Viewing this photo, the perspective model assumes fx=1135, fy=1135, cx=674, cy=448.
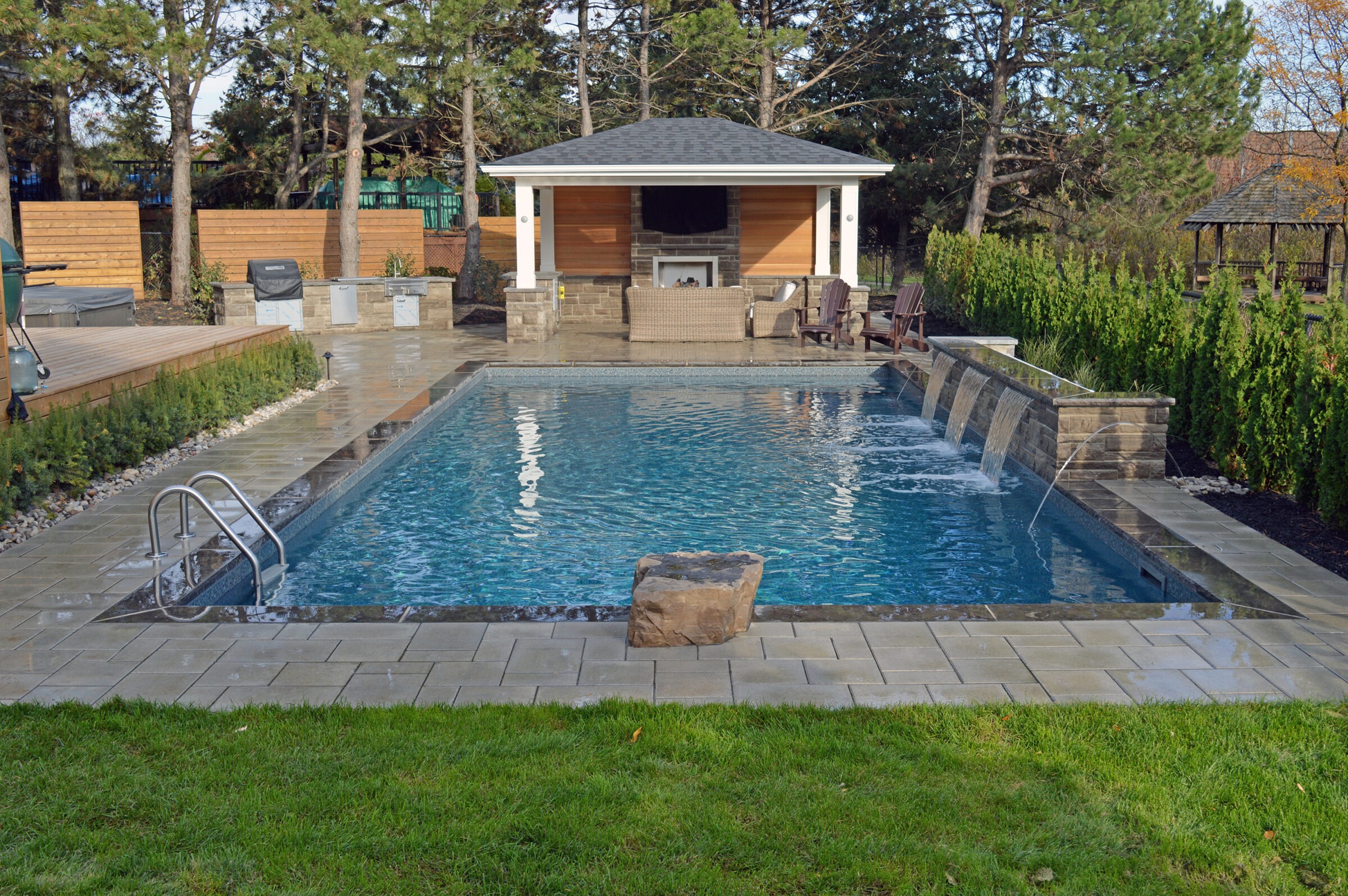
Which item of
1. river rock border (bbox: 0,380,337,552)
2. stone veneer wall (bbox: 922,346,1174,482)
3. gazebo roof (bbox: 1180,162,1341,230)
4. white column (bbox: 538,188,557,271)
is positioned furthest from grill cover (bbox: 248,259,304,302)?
gazebo roof (bbox: 1180,162,1341,230)

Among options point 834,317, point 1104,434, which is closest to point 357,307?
point 834,317

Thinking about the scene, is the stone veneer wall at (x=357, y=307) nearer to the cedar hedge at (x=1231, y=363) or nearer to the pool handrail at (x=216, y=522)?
the cedar hedge at (x=1231, y=363)

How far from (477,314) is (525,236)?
4.45 meters

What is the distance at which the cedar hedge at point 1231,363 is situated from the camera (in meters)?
6.29

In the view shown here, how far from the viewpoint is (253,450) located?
8.37 metres

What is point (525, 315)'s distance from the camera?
1540 cm

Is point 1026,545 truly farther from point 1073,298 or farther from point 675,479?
point 1073,298

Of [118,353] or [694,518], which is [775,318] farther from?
[694,518]

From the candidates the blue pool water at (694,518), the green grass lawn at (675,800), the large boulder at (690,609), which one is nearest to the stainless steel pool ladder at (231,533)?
the blue pool water at (694,518)

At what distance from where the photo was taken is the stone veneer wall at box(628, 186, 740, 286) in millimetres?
18016

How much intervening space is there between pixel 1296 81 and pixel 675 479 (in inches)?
610

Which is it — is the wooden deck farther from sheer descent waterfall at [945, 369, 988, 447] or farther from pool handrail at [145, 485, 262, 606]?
sheer descent waterfall at [945, 369, 988, 447]

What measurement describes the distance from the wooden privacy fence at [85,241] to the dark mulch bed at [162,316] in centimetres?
60

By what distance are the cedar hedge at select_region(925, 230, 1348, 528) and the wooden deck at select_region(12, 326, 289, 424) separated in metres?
7.65
